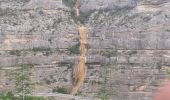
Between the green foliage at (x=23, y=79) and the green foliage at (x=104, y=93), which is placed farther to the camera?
the green foliage at (x=23, y=79)

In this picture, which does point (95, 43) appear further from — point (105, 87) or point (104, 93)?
point (104, 93)

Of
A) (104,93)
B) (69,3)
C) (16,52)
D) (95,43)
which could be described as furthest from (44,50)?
(69,3)

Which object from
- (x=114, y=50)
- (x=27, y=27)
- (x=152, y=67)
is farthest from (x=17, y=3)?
(x=152, y=67)

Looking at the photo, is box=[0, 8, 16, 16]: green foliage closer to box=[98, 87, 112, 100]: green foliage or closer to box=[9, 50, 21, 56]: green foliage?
box=[9, 50, 21, 56]: green foliage

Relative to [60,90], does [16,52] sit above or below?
above

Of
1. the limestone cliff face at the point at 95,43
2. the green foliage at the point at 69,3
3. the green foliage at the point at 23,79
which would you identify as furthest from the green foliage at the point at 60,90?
the green foliage at the point at 69,3

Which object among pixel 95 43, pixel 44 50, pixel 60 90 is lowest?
pixel 60 90

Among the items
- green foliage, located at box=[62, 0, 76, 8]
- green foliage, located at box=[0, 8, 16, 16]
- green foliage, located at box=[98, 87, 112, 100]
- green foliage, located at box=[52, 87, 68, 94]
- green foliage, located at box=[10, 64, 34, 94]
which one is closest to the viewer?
green foliage, located at box=[98, 87, 112, 100]

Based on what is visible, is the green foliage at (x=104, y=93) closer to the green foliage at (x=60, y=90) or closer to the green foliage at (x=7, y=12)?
the green foliage at (x=60, y=90)

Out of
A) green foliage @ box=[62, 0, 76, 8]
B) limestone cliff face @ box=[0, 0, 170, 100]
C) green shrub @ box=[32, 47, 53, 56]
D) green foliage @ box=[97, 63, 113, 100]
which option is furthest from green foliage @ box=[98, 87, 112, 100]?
green foliage @ box=[62, 0, 76, 8]
